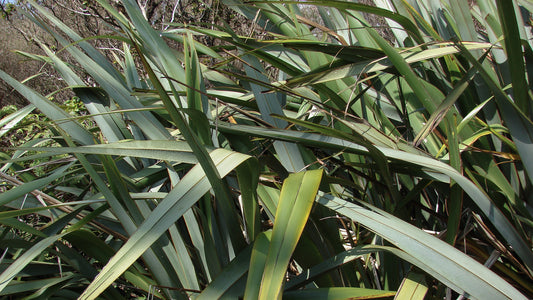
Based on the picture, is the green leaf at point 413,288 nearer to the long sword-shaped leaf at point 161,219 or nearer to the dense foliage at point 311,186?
the dense foliage at point 311,186

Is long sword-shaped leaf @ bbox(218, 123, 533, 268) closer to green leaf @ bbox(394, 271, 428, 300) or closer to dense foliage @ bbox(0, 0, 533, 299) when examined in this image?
dense foliage @ bbox(0, 0, 533, 299)

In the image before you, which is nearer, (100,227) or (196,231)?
(196,231)

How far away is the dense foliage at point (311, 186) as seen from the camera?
0.66 m

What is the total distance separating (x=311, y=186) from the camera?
689 millimetres

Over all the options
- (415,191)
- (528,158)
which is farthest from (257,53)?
(528,158)

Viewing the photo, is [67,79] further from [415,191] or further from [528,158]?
[528,158]

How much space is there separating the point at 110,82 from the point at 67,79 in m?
0.38

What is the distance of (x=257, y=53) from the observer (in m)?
1.03

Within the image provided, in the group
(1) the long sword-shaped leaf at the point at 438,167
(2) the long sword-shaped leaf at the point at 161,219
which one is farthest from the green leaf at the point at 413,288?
(2) the long sword-shaped leaf at the point at 161,219

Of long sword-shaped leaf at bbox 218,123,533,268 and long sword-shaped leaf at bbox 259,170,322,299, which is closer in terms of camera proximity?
long sword-shaped leaf at bbox 259,170,322,299

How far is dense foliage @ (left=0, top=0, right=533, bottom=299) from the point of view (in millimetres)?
664

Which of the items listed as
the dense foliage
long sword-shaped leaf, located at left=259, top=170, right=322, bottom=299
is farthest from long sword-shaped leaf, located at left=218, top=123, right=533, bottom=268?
long sword-shaped leaf, located at left=259, top=170, right=322, bottom=299

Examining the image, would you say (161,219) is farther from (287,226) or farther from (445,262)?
(445,262)

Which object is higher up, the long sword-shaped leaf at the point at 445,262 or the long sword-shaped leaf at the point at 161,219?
the long sword-shaped leaf at the point at 161,219
